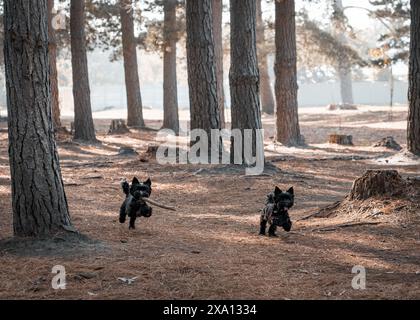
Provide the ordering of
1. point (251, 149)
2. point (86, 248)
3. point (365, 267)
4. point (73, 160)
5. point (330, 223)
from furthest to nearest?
point (73, 160)
point (251, 149)
point (330, 223)
point (86, 248)
point (365, 267)

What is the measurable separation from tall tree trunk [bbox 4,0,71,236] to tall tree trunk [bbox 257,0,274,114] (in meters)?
32.3

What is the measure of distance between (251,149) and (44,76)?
7.99 metres

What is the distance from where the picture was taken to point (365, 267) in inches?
267

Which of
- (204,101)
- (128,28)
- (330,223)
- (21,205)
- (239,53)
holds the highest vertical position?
(128,28)

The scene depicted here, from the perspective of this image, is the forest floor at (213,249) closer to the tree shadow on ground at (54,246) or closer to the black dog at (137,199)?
the tree shadow on ground at (54,246)

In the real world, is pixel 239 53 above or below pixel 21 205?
above

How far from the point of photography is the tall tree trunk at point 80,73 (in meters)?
22.8

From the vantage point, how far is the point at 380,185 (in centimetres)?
983

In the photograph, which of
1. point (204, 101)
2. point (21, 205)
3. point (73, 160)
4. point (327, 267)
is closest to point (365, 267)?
point (327, 267)

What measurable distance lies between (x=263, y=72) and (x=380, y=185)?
120 ft

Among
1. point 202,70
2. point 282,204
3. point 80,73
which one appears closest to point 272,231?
point 282,204

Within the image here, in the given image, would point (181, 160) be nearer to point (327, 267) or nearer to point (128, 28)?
point (327, 267)

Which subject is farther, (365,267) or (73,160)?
(73,160)

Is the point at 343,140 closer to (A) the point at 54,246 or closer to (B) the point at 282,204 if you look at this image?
(B) the point at 282,204
